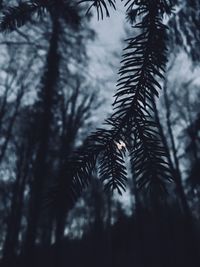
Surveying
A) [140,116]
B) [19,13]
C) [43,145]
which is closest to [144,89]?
[140,116]

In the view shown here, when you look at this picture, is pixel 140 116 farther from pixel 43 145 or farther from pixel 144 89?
pixel 43 145

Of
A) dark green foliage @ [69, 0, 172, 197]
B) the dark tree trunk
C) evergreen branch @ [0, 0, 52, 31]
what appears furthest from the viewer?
the dark tree trunk

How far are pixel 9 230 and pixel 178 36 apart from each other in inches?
735

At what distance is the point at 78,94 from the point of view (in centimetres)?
1588

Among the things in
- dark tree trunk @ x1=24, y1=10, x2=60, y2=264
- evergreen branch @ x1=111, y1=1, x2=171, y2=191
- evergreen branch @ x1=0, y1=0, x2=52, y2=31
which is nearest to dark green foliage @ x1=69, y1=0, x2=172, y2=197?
evergreen branch @ x1=111, y1=1, x2=171, y2=191

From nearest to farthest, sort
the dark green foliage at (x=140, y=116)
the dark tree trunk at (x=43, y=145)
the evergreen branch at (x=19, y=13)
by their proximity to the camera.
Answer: the dark green foliage at (x=140, y=116), the evergreen branch at (x=19, y=13), the dark tree trunk at (x=43, y=145)

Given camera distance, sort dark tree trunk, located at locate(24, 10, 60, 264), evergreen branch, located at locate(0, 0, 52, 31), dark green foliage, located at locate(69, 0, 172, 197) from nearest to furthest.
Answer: dark green foliage, located at locate(69, 0, 172, 197), evergreen branch, located at locate(0, 0, 52, 31), dark tree trunk, located at locate(24, 10, 60, 264)

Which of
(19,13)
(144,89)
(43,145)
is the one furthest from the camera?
(43,145)

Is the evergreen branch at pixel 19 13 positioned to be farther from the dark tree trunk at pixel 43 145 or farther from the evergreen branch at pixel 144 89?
the dark tree trunk at pixel 43 145

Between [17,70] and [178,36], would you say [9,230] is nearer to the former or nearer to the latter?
[17,70]

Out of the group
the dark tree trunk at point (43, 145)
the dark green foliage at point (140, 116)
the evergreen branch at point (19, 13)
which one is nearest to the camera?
the dark green foliage at point (140, 116)

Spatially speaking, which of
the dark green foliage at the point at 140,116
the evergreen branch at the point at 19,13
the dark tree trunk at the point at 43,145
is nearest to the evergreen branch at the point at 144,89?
the dark green foliage at the point at 140,116

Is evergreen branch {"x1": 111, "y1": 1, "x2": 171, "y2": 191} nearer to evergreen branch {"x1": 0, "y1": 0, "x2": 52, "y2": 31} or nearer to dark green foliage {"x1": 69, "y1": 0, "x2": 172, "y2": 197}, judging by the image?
dark green foliage {"x1": 69, "y1": 0, "x2": 172, "y2": 197}

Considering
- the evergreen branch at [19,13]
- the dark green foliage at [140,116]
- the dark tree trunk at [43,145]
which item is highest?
the dark tree trunk at [43,145]
